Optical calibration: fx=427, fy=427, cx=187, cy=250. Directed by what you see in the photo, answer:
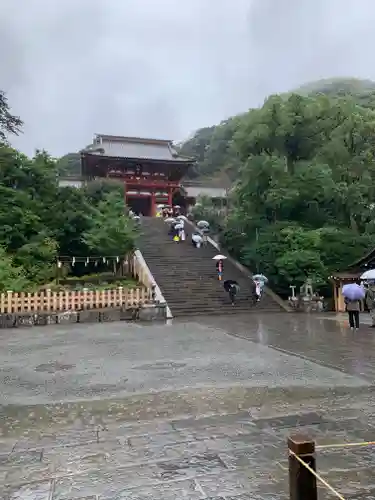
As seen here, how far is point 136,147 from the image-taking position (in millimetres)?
43000

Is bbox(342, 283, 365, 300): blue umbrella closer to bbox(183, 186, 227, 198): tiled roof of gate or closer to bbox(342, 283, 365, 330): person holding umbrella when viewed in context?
bbox(342, 283, 365, 330): person holding umbrella

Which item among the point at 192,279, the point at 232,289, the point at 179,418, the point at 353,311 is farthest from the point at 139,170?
the point at 179,418

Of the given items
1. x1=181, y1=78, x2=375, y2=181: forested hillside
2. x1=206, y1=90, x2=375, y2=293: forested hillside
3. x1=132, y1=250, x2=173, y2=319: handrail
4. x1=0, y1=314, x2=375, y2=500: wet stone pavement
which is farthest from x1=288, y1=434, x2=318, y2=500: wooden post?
x1=181, y1=78, x2=375, y2=181: forested hillside

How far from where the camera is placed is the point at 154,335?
1148 centimetres

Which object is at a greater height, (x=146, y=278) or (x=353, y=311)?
(x=146, y=278)

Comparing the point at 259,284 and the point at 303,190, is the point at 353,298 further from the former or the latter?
the point at 303,190

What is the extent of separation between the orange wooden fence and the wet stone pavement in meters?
6.72

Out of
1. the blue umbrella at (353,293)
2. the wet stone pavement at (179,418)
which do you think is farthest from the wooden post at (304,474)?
the blue umbrella at (353,293)

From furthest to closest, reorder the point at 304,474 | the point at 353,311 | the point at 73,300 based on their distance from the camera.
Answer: the point at 73,300 → the point at 353,311 → the point at 304,474

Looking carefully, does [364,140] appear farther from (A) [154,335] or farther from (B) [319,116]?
(A) [154,335]

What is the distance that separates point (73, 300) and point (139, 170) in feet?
79.4

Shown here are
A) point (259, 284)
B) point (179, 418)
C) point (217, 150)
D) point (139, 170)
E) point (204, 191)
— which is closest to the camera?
point (179, 418)

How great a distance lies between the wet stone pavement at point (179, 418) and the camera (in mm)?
3145

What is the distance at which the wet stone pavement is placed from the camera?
3145 millimetres
